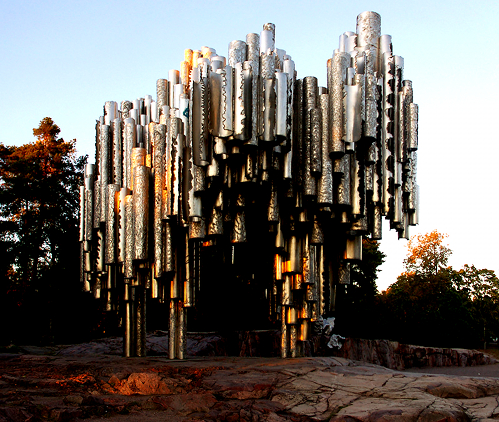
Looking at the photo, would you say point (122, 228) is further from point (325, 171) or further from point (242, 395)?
point (242, 395)

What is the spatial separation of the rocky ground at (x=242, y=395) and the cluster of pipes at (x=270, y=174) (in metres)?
2.48

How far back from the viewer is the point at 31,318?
24422 mm

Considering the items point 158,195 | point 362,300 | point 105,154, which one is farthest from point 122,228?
point 362,300

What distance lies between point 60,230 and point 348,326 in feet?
45.1

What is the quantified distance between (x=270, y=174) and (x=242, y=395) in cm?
413

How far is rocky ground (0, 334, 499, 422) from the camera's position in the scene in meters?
6.13

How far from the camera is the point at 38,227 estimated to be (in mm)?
24828

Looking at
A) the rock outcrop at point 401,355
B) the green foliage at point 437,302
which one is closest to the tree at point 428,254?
the green foliage at point 437,302

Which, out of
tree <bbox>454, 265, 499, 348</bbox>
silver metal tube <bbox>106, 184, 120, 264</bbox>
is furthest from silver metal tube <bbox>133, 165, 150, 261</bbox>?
tree <bbox>454, 265, 499, 348</bbox>

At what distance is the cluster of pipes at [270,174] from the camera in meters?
9.62

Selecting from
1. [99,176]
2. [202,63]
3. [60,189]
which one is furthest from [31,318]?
[202,63]

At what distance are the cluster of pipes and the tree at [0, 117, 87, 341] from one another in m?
11.9

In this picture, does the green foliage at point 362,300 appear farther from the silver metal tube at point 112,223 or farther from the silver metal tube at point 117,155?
the silver metal tube at point 112,223

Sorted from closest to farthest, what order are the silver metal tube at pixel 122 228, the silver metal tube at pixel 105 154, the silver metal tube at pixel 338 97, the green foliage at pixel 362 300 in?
the silver metal tube at pixel 338 97
the silver metal tube at pixel 122 228
the silver metal tube at pixel 105 154
the green foliage at pixel 362 300
